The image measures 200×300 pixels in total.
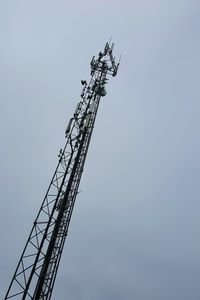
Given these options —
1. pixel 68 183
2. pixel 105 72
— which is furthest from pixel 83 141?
pixel 105 72

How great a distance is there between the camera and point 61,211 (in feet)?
62.1

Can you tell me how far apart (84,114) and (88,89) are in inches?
96.7

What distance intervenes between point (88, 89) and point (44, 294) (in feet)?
43.5

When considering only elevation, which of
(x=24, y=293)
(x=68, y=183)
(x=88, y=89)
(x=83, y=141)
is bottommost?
(x=24, y=293)

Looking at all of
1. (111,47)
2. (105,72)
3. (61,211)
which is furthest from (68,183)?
(111,47)

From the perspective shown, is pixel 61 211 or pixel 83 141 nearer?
pixel 61 211

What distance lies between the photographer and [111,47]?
88.6 ft

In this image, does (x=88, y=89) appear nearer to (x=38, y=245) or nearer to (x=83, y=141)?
(x=83, y=141)

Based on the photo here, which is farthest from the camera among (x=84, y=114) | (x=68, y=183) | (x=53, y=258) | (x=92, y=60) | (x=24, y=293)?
(x=92, y=60)

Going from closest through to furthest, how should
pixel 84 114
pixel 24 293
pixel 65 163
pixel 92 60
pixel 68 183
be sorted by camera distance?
1. pixel 24 293
2. pixel 68 183
3. pixel 65 163
4. pixel 84 114
5. pixel 92 60

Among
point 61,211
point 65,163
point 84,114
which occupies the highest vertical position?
point 84,114

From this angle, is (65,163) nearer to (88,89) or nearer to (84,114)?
(84,114)

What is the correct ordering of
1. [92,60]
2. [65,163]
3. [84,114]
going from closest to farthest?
[65,163]
[84,114]
[92,60]

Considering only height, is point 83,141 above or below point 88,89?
below
